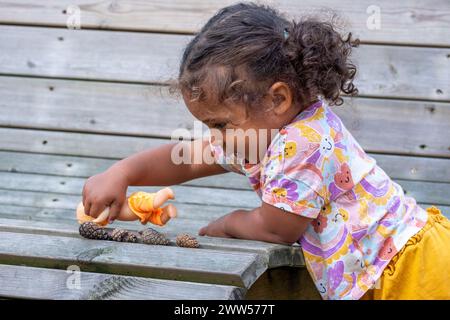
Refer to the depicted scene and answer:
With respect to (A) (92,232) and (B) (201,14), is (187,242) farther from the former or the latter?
(B) (201,14)

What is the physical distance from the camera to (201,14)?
3.03 meters

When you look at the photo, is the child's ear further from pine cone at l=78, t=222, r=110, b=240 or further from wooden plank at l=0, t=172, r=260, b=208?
wooden plank at l=0, t=172, r=260, b=208

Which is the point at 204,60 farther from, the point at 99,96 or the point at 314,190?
the point at 99,96

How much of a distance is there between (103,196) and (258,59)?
0.52m

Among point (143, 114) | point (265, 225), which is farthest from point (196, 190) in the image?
point (265, 225)

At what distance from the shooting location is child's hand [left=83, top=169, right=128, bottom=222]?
204 centimetres

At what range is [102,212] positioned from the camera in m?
2.05

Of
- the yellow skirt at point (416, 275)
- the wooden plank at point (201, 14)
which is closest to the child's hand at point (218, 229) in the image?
the yellow skirt at point (416, 275)

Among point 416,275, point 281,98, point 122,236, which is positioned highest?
point 281,98

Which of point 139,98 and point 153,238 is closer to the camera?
point 153,238

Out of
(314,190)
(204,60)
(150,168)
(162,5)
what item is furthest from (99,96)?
(314,190)

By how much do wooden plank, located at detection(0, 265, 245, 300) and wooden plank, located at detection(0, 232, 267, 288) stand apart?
0.05 m

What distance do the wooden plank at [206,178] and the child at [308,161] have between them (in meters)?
0.90

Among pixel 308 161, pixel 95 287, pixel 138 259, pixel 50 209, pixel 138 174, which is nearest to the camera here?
pixel 95 287
